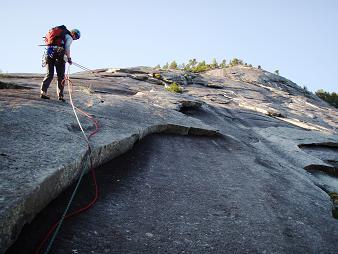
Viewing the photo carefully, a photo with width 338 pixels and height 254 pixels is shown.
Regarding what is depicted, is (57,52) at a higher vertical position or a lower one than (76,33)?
lower

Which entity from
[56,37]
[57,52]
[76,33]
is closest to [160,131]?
[57,52]

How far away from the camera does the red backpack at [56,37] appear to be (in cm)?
1102

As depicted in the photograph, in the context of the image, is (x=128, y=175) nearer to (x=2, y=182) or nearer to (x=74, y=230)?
(x=74, y=230)

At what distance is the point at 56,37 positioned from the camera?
1103 cm

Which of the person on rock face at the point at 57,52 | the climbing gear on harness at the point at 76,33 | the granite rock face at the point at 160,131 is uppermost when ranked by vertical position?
the climbing gear on harness at the point at 76,33

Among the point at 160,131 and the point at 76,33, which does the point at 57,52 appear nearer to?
the point at 76,33

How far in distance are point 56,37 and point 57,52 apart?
486 millimetres

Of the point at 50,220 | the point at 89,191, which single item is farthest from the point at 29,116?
the point at 50,220

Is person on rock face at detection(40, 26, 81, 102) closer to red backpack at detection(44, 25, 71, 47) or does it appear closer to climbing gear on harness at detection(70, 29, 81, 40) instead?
red backpack at detection(44, 25, 71, 47)

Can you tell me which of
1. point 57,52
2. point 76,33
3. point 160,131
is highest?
point 76,33

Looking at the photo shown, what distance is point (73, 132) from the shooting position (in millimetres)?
7738

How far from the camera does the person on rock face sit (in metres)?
11.0

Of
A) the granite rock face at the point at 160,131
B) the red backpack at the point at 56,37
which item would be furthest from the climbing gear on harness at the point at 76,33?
the granite rock face at the point at 160,131

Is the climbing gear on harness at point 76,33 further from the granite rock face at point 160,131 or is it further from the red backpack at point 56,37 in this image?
the granite rock face at point 160,131
